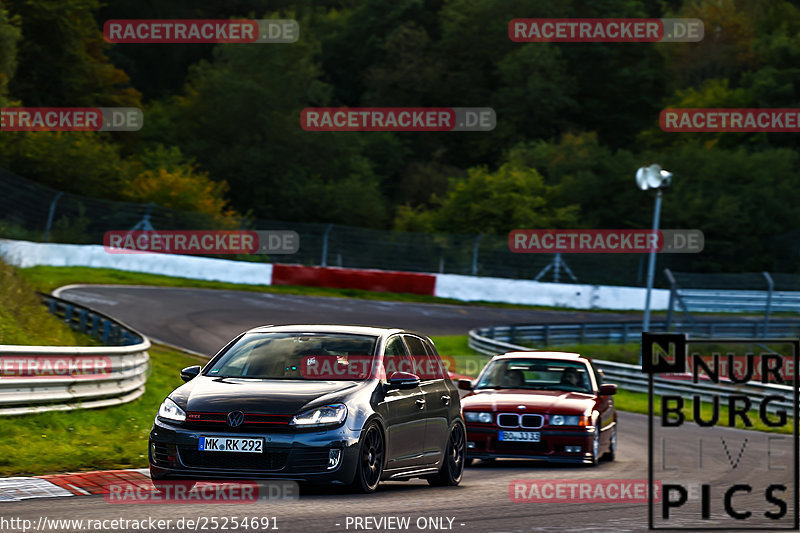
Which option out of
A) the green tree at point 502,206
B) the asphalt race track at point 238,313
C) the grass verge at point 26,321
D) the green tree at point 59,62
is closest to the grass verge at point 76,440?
the grass verge at point 26,321

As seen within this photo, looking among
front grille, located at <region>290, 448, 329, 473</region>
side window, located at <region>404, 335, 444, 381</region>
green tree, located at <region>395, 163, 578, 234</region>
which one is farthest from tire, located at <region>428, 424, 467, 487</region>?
green tree, located at <region>395, 163, 578, 234</region>

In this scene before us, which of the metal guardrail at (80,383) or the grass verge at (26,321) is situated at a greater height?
the grass verge at (26,321)

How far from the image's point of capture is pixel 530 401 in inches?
557

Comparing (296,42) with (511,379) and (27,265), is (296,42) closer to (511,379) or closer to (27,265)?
(27,265)

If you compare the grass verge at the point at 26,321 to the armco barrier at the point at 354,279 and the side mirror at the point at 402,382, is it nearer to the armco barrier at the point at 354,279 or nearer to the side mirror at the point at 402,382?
the side mirror at the point at 402,382

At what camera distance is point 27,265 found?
3450 cm

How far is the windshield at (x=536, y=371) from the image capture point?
15125 mm

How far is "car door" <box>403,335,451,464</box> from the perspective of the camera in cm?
1105

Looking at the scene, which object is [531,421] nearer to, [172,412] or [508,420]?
[508,420]

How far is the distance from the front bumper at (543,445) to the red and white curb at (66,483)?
4641 mm

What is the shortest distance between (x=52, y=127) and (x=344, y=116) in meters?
26.2

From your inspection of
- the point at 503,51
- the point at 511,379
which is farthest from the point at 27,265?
the point at 503,51

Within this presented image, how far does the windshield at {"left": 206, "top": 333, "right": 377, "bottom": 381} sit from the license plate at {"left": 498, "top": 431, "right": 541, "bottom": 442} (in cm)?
382

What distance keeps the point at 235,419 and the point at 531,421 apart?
5505mm
